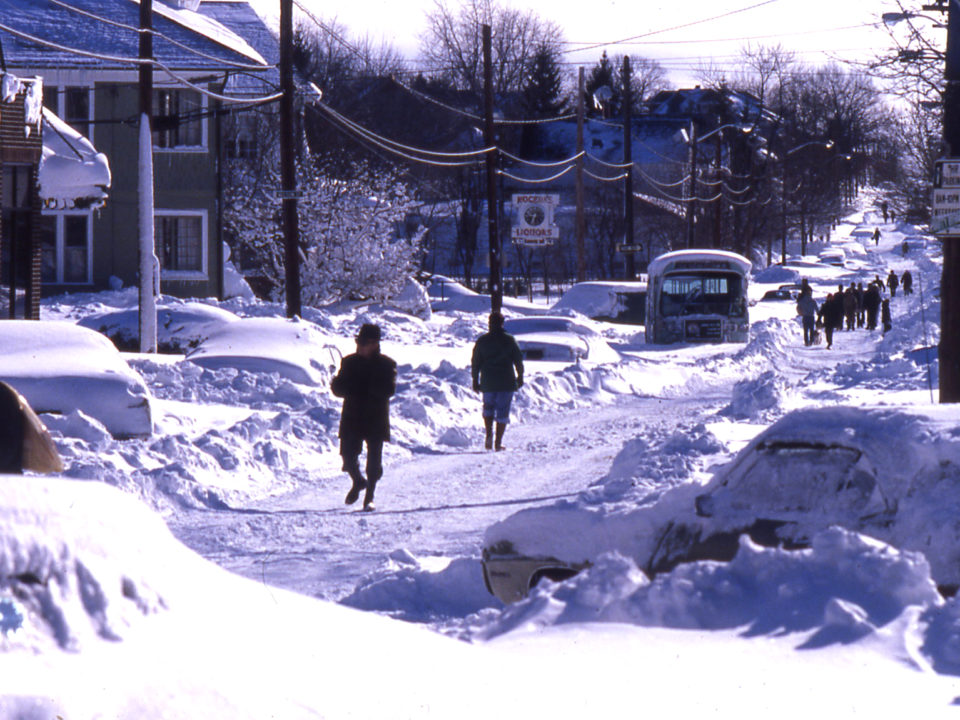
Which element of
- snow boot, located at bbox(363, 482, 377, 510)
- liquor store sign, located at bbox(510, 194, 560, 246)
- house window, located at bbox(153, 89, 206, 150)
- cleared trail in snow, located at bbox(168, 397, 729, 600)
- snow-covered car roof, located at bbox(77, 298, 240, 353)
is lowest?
cleared trail in snow, located at bbox(168, 397, 729, 600)

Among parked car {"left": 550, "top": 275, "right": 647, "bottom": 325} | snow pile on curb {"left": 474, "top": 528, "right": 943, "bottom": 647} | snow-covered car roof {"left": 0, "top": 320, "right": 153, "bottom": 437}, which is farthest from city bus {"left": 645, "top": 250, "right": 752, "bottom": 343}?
snow pile on curb {"left": 474, "top": 528, "right": 943, "bottom": 647}

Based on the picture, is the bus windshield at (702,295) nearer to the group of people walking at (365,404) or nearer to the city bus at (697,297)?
the city bus at (697,297)

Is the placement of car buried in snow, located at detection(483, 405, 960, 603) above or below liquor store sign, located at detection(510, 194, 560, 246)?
below

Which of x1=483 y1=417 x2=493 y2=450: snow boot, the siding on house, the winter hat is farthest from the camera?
the siding on house

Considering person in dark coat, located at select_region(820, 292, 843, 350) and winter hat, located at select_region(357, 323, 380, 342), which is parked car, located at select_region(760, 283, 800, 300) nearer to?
person in dark coat, located at select_region(820, 292, 843, 350)

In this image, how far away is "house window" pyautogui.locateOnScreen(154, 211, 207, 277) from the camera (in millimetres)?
41906

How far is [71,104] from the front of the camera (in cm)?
4044

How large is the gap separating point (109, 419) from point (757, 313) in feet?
147

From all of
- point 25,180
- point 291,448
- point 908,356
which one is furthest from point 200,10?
point 291,448

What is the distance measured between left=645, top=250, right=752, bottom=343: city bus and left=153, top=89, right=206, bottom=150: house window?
557 inches

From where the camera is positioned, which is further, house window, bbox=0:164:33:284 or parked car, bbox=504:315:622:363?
parked car, bbox=504:315:622:363

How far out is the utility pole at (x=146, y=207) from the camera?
22266mm

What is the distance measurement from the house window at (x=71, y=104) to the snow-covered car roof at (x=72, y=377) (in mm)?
26061

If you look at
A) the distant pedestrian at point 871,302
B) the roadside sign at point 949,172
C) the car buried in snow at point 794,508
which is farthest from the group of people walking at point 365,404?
the distant pedestrian at point 871,302
